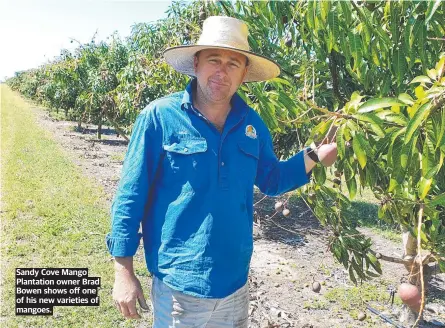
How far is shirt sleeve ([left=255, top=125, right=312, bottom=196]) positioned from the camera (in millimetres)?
1934

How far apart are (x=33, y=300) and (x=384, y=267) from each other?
131 inches

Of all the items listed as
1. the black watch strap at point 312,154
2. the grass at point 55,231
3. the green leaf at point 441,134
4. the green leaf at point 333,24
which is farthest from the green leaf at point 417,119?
the grass at point 55,231

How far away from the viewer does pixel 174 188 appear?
5.42 ft

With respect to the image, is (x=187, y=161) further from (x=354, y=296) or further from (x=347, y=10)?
(x=354, y=296)

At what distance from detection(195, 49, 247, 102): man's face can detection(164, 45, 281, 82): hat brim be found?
0.14ft

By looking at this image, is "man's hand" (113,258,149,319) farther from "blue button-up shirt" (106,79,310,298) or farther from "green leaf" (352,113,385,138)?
"green leaf" (352,113,385,138)

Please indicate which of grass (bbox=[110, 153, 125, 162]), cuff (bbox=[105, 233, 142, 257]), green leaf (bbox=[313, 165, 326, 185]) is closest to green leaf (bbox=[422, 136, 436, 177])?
green leaf (bbox=[313, 165, 326, 185])

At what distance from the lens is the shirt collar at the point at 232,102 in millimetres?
1698

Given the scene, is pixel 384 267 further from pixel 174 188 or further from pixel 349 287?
pixel 174 188


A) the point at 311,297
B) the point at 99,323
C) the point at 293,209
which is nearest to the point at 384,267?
the point at 311,297

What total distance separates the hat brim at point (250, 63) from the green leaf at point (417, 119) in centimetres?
70

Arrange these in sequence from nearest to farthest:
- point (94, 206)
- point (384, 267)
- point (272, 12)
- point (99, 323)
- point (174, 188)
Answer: point (174, 188)
point (272, 12)
point (99, 323)
point (384, 267)
point (94, 206)

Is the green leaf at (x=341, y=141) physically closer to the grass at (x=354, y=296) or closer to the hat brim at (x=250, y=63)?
the hat brim at (x=250, y=63)

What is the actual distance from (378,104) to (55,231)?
14.3ft
